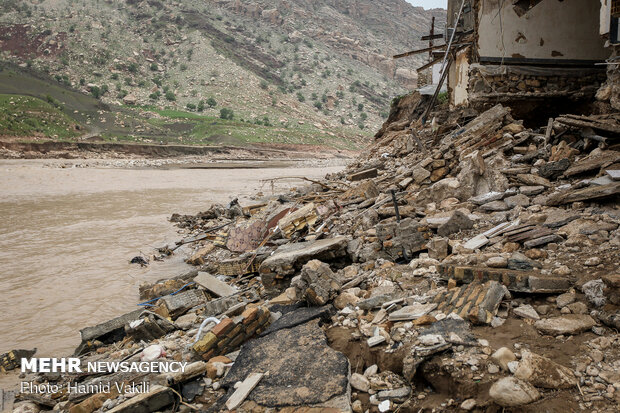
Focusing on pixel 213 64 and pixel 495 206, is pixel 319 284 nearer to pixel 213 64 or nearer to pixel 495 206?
pixel 495 206

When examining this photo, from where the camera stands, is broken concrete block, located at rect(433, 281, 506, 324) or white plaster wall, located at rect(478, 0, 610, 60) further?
white plaster wall, located at rect(478, 0, 610, 60)

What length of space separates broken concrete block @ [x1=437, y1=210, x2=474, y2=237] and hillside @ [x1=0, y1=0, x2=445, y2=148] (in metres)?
37.5

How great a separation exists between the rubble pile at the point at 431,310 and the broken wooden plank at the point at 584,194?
3cm

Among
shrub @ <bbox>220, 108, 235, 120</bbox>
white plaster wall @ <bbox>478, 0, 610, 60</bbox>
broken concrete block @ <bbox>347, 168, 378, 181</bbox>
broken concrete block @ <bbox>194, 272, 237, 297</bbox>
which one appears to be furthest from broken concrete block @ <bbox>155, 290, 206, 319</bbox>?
shrub @ <bbox>220, 108, 235, 120</bbox>

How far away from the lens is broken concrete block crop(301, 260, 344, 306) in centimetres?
372

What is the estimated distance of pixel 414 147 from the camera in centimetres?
1178

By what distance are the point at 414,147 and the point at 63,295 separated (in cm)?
1012

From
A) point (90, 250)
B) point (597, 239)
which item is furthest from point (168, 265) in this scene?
point (597, 239)

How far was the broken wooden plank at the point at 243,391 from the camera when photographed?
2.48 meters

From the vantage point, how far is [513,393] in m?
1.95

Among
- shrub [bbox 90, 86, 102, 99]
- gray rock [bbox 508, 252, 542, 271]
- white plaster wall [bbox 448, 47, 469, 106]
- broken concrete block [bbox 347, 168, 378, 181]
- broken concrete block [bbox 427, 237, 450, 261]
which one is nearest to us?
gray rock [bbox 508, 252, 542, 271]

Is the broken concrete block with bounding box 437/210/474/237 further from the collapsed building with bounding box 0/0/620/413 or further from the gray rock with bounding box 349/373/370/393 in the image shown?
the gray rock with bounding box 349/373/370/393

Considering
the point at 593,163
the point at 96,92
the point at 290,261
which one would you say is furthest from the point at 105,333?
the point at 96,92

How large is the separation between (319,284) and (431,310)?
1203 millimetres
